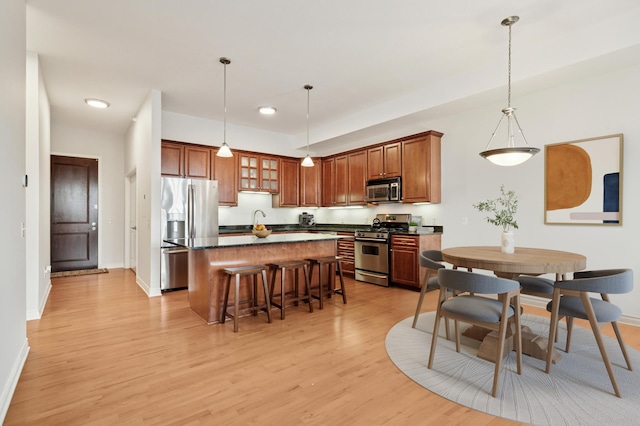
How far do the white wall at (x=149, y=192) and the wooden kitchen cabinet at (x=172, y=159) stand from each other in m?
0.29

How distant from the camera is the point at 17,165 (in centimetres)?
245

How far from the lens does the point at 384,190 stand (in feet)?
18.8

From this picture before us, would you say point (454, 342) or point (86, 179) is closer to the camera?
point (454, 342)

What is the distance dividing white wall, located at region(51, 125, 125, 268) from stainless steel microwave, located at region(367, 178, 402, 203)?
17.3ft

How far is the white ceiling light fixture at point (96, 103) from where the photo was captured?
4977 mm

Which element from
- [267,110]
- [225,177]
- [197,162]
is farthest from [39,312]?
[267,110]

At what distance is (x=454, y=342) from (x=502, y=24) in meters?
2.97

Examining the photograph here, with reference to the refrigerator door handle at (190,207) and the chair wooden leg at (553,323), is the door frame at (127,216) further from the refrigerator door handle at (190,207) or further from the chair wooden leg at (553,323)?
the chair wooden leg at (553,323)

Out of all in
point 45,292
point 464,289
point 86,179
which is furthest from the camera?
point 86,179

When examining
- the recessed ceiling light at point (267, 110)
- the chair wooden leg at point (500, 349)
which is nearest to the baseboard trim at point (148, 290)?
the recessed ceiling light at point (267, 110)

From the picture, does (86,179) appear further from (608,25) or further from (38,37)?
(608,25)

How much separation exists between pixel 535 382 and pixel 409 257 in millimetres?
2840

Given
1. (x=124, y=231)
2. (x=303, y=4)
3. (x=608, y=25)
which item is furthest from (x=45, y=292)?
(x=608, y=25)

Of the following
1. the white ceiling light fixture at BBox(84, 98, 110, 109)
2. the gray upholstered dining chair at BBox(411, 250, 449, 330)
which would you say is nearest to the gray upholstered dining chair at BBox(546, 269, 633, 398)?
the gray upholstered dining chair at BBox(411, 250, 449, 330)
